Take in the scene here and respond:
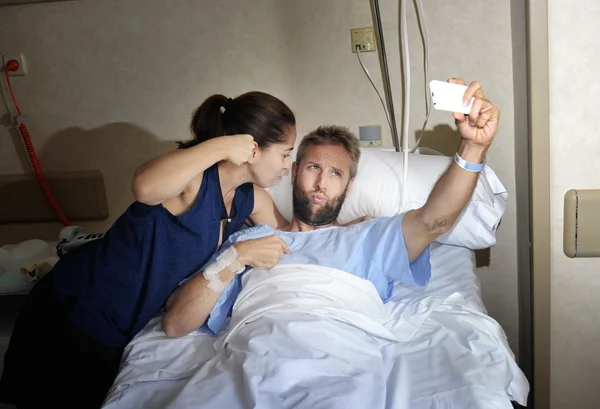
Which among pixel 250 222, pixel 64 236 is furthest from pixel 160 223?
pixel 64 236

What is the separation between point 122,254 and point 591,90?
4.12 feet

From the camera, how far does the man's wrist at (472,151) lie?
126cm

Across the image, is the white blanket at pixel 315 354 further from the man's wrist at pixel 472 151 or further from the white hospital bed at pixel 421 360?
the man's wrist at pixel 472 151

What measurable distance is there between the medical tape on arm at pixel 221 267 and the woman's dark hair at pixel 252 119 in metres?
0.29

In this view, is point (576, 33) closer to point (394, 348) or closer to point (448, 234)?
point (448, 234)

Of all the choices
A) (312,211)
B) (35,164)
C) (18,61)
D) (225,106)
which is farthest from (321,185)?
(18,61)

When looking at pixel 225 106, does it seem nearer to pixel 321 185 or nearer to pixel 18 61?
pixel 321 185

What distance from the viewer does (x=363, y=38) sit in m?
1.93

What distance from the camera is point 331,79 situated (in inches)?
78.4

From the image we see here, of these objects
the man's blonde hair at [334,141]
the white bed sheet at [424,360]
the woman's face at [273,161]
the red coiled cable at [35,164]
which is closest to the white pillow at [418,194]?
the man's blonde hair at [334,141]

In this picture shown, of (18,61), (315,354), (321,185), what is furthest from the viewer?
(18,61)

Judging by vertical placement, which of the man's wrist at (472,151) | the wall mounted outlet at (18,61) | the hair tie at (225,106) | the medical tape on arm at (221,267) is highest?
the wall mounted outlet at (18,61)

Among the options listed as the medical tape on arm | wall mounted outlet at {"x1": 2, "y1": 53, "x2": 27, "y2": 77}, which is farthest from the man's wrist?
wall mounted outlet at {"x1": 2, "y1": 53, "x2": 27, "y2": 77}

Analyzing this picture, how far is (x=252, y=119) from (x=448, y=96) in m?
0.51
